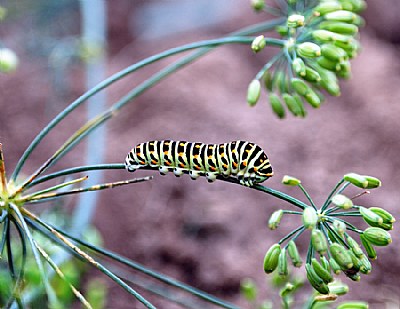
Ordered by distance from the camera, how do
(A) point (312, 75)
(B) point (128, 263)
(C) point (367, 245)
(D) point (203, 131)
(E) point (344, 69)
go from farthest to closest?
1. (D) point (203, 131)
2. (E) point (344, 69)
3. (A) point (312, 75)
4. (B) point (128, 263)
5. (C) point (367, 245)

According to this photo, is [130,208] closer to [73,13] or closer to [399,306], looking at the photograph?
[399,306]

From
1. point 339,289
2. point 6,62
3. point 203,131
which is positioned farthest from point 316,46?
point 203,131

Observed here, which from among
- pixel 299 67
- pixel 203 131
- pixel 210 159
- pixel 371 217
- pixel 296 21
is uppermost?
pixel 203 131

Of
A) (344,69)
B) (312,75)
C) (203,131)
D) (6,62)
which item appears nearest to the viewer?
(312,75)

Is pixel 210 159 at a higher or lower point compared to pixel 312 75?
lower

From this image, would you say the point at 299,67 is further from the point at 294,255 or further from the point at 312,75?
the point at 294,255

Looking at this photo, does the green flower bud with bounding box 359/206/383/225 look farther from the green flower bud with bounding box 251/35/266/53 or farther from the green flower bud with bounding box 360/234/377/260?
the green flower bud with bounding box 251/35/266/53

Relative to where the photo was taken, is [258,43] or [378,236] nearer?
[378,236]
